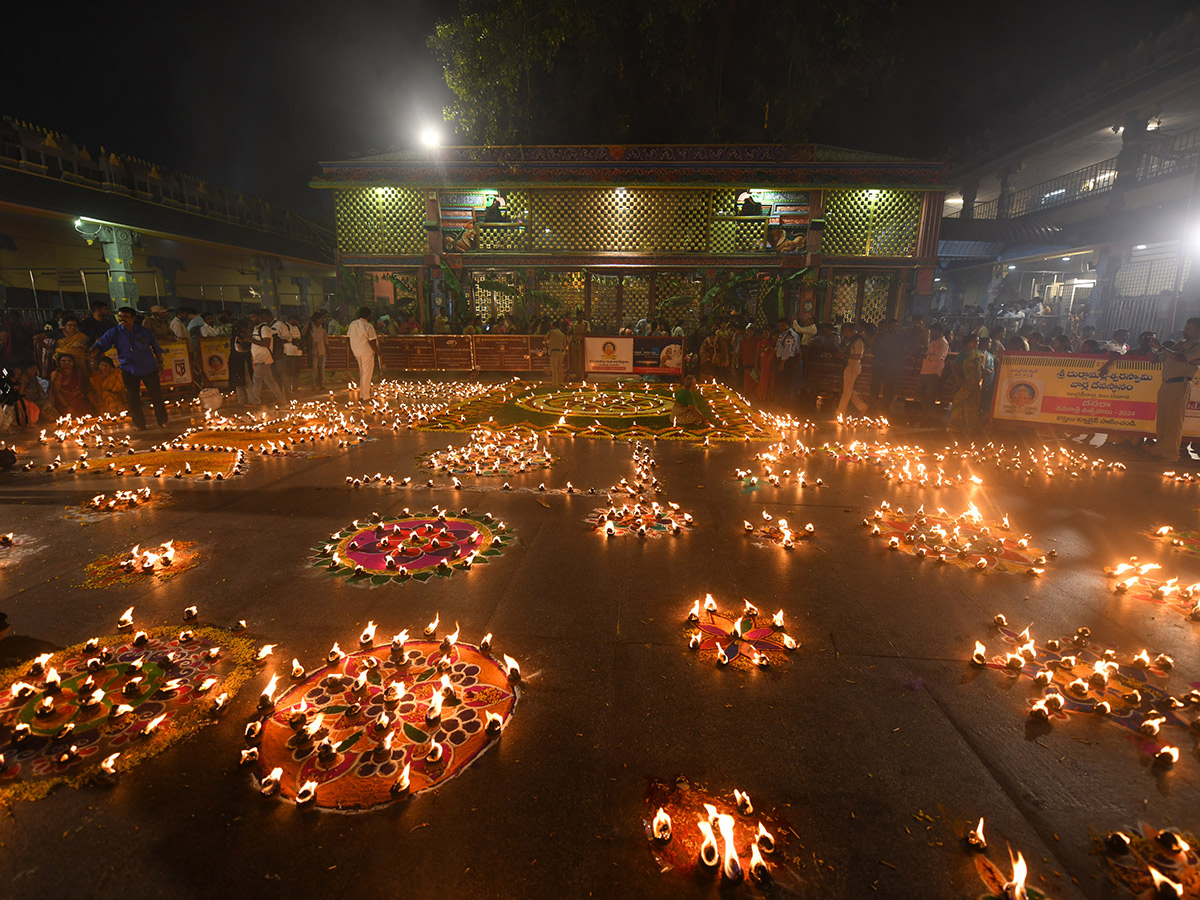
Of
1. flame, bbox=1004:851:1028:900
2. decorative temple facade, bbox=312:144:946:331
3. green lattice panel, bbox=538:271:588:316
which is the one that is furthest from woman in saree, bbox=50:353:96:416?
green lattice panel, bbox=538:271:588:316

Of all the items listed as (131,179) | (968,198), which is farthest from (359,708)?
(968,198)

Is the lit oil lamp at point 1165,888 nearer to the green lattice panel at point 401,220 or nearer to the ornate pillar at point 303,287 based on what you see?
the green lattice panel at point 401,220

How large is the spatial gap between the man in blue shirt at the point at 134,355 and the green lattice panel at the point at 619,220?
13413mm

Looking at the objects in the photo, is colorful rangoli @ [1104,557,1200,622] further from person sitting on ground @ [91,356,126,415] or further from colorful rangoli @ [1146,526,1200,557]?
person sitting on ground @ [91,356,126,415]

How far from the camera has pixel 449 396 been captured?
1384 cm

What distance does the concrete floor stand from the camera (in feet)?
6.24

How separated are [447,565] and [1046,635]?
406cm

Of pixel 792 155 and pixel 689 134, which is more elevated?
pixel 689 134

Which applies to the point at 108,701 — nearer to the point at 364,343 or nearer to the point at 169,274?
the point at 364,343

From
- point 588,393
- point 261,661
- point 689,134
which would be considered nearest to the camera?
point 261,661

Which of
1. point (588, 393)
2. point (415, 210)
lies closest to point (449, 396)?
point (588, 393)

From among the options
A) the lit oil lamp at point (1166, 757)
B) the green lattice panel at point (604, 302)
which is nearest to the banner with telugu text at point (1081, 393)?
Answer: the lit oil lamp at point (1166, 757)

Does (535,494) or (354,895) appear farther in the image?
(535,494)

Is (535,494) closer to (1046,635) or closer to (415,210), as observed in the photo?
(1046,635)
